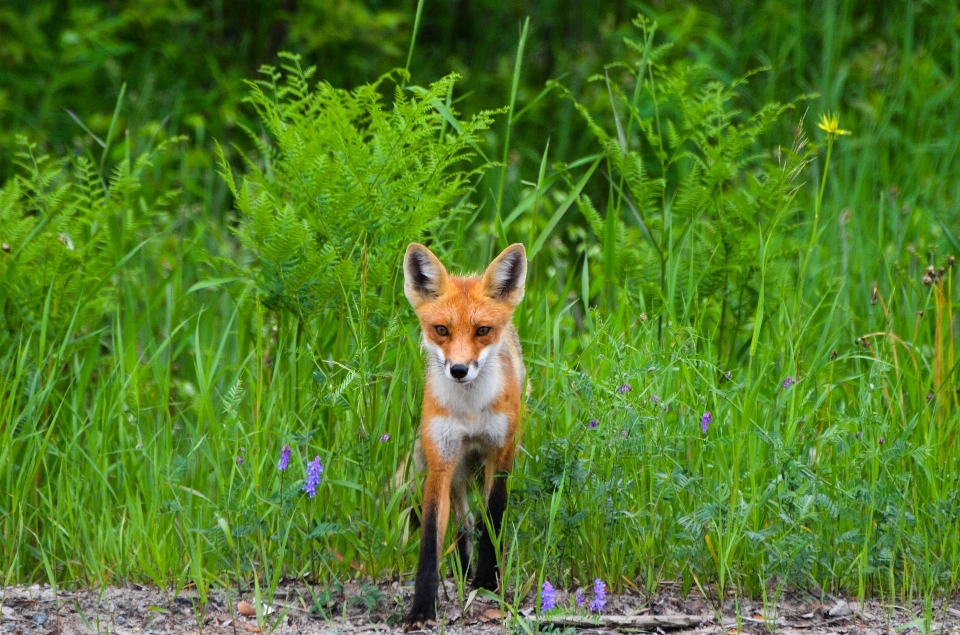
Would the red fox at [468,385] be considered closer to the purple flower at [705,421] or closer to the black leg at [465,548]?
the black leg at [465,548]

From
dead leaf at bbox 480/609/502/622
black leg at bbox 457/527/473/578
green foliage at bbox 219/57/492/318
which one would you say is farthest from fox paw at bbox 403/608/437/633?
green foliage at bbox 219/57/492/318

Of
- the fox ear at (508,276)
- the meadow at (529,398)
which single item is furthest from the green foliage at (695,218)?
the fox ear at (508,276)

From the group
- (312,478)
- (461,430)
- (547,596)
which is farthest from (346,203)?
(547,596)

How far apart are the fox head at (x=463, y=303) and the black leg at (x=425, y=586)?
2.07ft

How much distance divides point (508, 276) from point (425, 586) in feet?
4.29

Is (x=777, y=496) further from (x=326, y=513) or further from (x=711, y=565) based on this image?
(x=326, y=513)

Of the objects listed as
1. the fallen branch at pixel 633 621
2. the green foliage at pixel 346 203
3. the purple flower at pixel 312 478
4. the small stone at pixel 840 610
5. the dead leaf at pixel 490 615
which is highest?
the green foliage at pixel 346 203

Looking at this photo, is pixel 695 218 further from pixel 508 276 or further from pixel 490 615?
pixel 490 615

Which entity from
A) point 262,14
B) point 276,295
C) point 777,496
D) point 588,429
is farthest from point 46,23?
point 777,496

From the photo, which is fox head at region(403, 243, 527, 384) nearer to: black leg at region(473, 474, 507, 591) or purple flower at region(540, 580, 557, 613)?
black leg at region(473, 474, 507, 591)

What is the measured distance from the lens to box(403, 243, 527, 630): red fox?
4156mm

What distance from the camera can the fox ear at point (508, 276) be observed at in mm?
4281

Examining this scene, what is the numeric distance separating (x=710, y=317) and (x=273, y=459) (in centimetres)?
275

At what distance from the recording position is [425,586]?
12.8 ft
